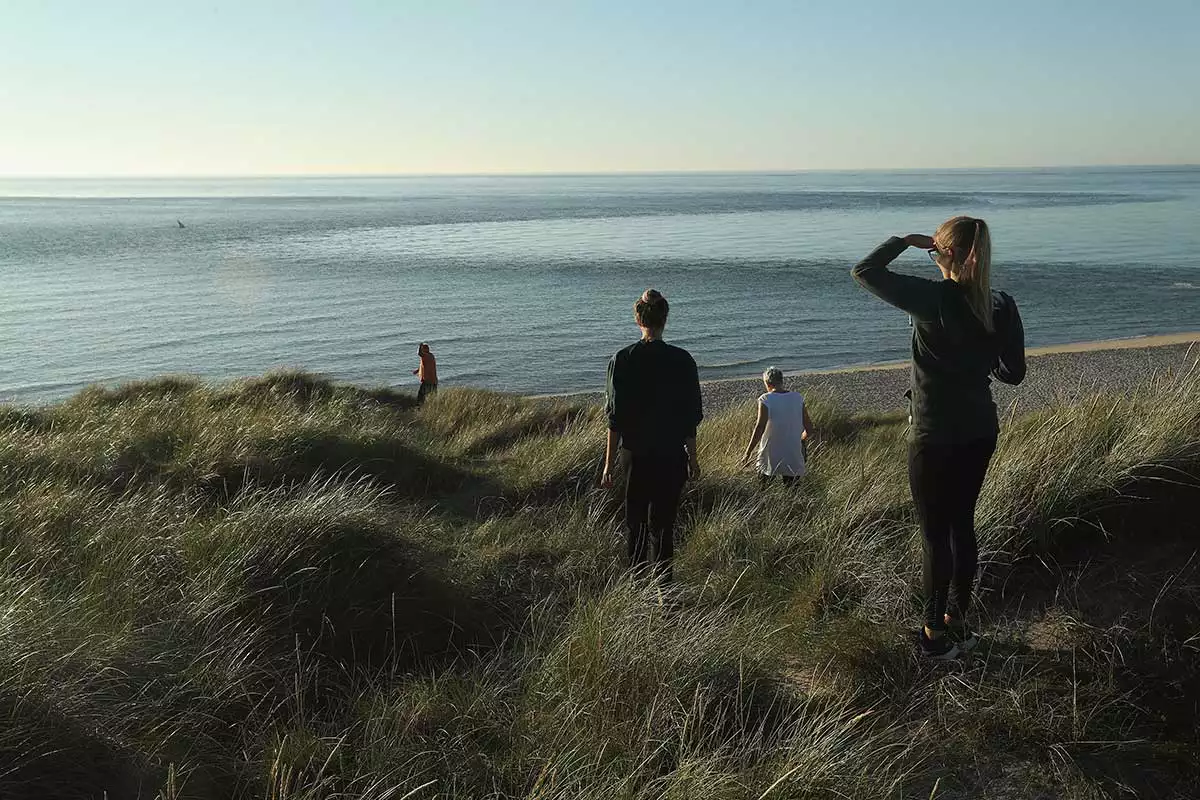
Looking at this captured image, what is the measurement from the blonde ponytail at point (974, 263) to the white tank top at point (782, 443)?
3.97 metres

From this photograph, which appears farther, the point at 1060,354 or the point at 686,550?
the point at 1060,354

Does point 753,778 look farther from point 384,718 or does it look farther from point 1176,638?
point 1176,638

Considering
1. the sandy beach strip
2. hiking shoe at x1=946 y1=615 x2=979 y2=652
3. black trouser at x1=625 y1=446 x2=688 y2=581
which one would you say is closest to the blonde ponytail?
hiking shoe at x1=946 y1=615 x2=979 y2=652

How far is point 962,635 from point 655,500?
1.67 m

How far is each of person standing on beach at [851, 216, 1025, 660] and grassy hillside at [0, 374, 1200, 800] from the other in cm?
31

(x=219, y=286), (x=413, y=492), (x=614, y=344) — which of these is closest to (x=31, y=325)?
(x=219, y=286)

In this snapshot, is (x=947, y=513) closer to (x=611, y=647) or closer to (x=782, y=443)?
(x=611, y=647)

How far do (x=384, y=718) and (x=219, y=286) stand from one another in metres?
47.0

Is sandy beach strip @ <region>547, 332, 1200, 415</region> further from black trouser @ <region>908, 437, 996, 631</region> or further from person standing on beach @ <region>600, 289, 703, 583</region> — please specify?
black trouser @ <region>908, 437, 996, 631</region>

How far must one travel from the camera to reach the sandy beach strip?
1772 cm

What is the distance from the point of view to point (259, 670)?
→ 11.8 feet

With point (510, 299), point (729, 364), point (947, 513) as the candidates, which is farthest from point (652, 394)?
point (510, 299)

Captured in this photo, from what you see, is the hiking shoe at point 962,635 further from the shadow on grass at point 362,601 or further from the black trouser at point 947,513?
the shadow on grass at point 362,601

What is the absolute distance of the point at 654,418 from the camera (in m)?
4.73
